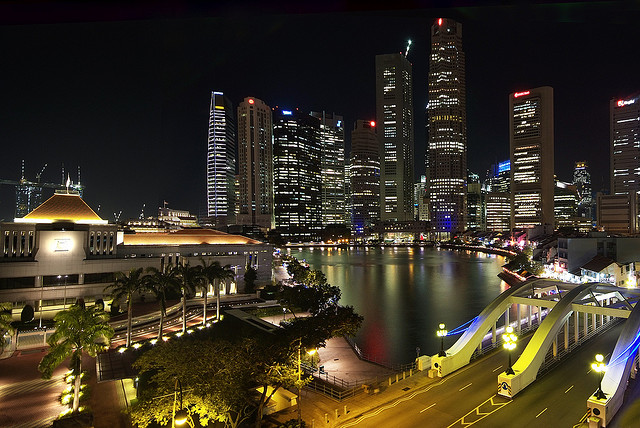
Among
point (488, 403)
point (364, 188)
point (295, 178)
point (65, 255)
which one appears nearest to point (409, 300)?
point (488, 403)

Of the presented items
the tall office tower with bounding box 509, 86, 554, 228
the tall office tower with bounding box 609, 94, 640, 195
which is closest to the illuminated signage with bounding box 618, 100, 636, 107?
the tall office tower with bounding box 609, 94, 640, 195

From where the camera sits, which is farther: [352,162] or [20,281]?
[352,162]

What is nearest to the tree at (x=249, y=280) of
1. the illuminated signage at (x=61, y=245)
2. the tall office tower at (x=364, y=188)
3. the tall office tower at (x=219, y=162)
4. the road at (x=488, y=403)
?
the illuminated signage at (x=61, y=245)

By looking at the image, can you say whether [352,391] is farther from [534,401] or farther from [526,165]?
[526,165]

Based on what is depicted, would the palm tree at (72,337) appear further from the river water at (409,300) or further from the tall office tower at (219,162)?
the tall office tower at (219,162)

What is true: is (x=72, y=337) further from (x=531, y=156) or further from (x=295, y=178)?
(x=531, y=156)

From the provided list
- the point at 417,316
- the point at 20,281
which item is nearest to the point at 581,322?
the point at 417,316
